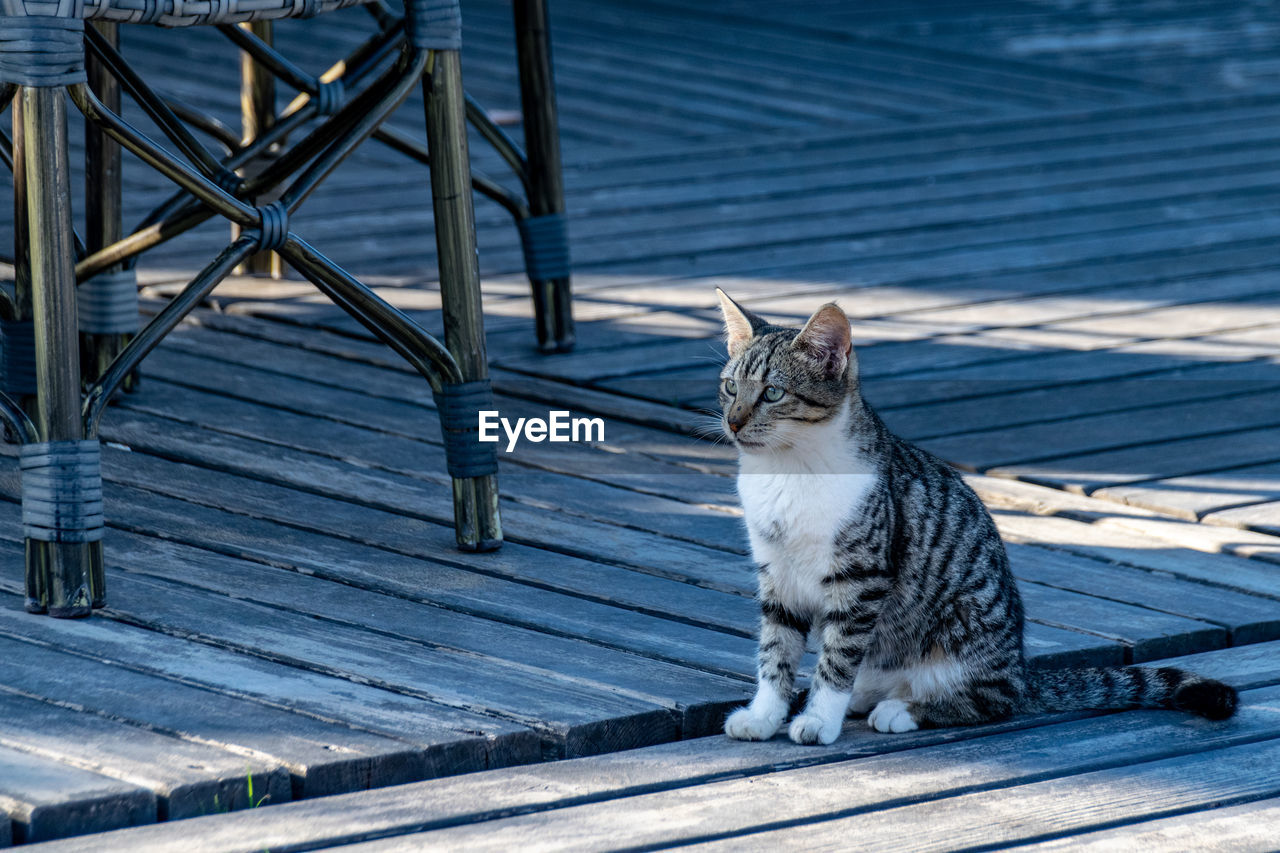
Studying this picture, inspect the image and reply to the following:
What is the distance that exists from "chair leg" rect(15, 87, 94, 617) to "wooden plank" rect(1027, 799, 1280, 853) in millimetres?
1259

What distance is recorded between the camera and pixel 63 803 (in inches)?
65.2

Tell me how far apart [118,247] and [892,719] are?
1496 millimetres

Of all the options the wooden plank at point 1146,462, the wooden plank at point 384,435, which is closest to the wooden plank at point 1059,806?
the wooden plank at point 384,435

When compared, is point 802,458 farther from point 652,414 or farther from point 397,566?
point 652,414

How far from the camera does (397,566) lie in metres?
2.51

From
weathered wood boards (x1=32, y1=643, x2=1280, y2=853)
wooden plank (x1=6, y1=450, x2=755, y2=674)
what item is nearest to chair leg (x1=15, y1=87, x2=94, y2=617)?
wooden plank (x1=6, y1=450, x2=755, y2=674)

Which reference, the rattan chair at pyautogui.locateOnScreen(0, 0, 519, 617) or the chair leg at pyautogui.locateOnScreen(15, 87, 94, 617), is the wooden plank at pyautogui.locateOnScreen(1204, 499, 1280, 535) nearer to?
the rattan chair at pyautogui.locateOnScreen(0, 0, 519, 617)

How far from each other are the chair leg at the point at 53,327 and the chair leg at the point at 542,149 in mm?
1540

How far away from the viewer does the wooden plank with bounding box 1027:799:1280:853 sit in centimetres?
170

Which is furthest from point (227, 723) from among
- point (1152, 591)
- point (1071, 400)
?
point (1071, 400)

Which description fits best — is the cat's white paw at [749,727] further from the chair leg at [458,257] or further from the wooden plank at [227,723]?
the chair leg at [458,257]

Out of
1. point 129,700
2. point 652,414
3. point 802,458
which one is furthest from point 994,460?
point 129,700

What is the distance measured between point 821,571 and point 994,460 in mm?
1123

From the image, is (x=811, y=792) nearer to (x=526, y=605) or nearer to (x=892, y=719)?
(x=892, y=719)
